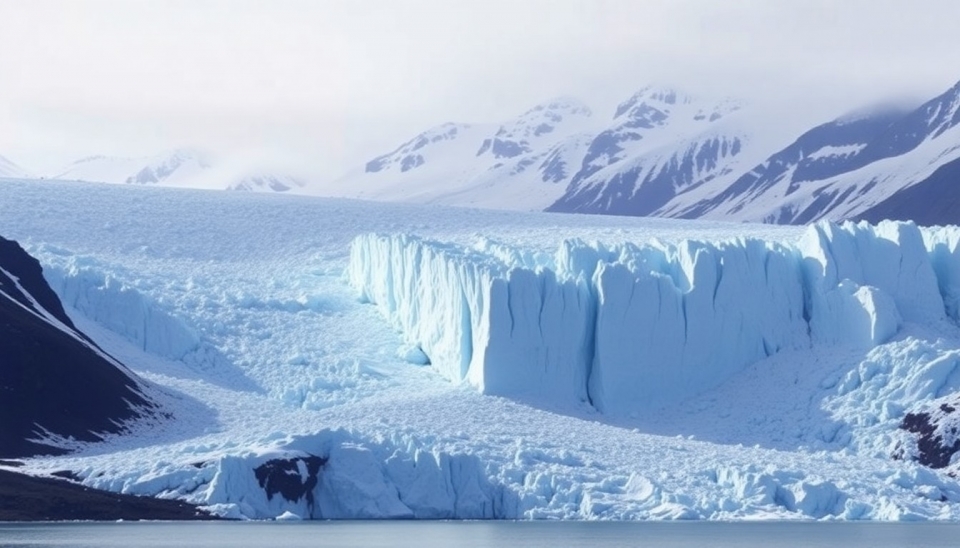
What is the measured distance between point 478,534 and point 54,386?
1995cm

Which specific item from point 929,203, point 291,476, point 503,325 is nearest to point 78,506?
point 291,476

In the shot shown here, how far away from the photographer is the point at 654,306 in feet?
213

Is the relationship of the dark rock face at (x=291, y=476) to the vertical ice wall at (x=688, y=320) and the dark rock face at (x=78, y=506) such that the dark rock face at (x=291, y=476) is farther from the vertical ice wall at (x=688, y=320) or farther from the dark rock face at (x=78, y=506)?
the vertical ice wall at (x=688, y=320)

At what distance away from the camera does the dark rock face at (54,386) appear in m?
59.0

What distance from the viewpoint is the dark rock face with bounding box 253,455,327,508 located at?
52844 mm

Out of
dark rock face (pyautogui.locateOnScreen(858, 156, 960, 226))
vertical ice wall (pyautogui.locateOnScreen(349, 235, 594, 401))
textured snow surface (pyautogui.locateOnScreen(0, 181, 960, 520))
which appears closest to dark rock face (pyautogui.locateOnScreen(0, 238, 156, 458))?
textured snow surface (pyautogui.locateOnScreen(0, 181, 960, 520))

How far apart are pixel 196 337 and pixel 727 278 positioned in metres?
21.1

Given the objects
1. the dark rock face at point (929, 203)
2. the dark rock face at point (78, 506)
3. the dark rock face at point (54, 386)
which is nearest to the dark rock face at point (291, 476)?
the dark rock face at point (78, 506)

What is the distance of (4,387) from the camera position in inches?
2361

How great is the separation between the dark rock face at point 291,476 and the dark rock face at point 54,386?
862 centimetres

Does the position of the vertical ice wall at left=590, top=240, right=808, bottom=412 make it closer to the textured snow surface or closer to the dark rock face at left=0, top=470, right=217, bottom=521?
the textured snow surface

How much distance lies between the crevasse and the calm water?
35.3ft

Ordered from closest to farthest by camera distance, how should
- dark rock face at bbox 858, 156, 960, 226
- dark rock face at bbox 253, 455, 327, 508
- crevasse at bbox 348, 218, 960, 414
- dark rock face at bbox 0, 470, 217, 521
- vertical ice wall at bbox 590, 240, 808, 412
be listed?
dark rock face at bbox 0, 470, 217, 521, dark rock face at bbox 253, 455, 327, 508, crevasse at bbox 348, 218, 960, 414, vertical ice wall at bbox 590, 240, 808, 412, dark rock face at bbox 858, 156, 960, 226

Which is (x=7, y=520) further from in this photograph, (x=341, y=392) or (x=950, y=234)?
(x=950, y=234)
